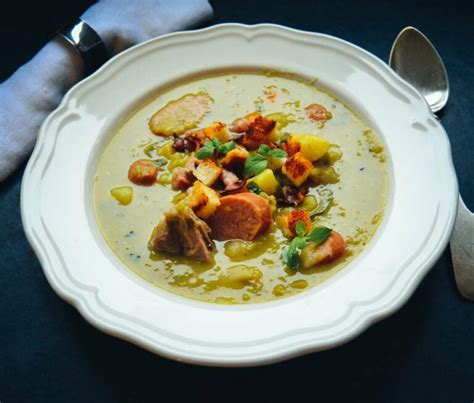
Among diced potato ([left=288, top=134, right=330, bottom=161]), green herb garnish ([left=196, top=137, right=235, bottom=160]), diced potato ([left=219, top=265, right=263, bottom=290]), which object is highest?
green herb garnish ([left=196, top=137, right=235, bottom=160])

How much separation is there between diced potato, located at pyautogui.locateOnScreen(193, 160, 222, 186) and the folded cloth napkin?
1.04m

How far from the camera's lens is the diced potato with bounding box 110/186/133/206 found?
348 centimetres

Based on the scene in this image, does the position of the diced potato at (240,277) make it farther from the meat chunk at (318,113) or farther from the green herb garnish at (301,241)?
the meat chunk at (318,113)

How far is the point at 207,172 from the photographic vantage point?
344 centimetres

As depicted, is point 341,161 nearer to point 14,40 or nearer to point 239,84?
point 239,84

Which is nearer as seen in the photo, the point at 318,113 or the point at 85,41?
the point at 318,113

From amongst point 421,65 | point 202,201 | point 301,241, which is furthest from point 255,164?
point 421,65

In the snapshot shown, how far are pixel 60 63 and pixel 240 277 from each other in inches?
68.8

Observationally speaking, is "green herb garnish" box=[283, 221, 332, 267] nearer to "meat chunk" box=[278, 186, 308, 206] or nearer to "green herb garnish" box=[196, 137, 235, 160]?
"meat chunk" box=[278, 186, 308, 206]

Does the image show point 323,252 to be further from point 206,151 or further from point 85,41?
point 85,41

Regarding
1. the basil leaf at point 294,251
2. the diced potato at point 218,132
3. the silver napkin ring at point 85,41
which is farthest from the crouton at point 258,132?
the silver napkin ring at point 85,41

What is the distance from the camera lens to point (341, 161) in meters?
3.58

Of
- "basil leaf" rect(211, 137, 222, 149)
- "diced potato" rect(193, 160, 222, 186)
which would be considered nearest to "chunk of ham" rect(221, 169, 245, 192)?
"diced potato" rect(193, 160, 222, 186)

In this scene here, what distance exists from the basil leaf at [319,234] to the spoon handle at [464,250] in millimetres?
621
